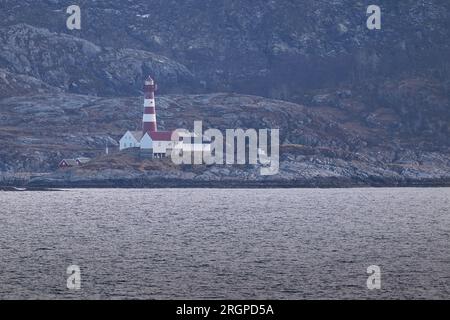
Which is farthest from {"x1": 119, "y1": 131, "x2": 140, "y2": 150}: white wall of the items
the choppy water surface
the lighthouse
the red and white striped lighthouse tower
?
the choppy water surface

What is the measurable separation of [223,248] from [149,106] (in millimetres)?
105096

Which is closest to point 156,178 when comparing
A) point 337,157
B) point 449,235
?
point 337,157

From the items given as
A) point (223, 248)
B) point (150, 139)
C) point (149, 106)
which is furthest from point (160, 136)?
point (223, 248)

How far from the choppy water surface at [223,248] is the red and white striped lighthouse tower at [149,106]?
39.3m

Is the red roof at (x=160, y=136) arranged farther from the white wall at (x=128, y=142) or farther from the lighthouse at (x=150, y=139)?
the white wall at (x=128, y=142)

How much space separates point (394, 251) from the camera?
83.9 m

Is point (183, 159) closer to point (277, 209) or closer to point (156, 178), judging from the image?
point (156, 178)

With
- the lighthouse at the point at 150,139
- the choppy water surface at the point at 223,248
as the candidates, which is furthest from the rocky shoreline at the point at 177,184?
the choppy water surface at the point at 223,248

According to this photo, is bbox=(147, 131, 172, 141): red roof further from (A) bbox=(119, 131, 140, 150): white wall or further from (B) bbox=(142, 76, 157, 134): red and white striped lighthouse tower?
(A) bbox=(119, 131, 140, 150): white wall

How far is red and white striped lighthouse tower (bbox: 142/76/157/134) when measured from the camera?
616ft

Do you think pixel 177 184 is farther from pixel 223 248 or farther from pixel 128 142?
pixel 223 248

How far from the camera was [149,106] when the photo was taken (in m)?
189

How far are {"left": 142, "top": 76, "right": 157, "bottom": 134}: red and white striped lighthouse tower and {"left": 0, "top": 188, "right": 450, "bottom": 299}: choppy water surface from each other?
3928cm
